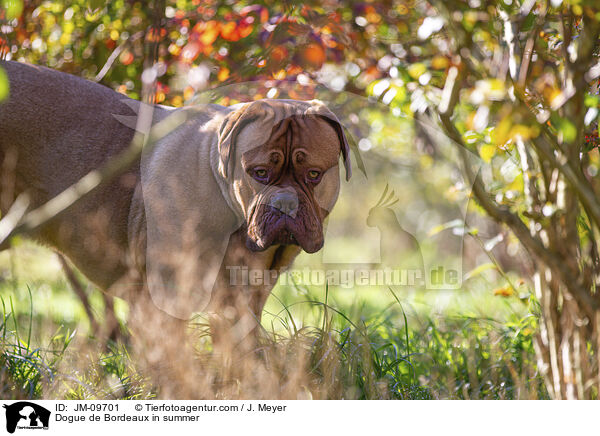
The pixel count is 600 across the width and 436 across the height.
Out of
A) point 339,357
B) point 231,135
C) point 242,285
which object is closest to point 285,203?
point 231,135

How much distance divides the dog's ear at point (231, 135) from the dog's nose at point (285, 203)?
0.89 feet

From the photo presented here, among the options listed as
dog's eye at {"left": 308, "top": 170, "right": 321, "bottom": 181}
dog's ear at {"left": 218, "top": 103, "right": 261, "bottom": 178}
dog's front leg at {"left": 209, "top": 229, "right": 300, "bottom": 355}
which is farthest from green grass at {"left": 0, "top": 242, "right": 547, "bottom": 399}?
dog's ear at {"left": 218, "top": 103, "right": 261, "bottom": 178}

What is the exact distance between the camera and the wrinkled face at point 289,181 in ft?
8.68

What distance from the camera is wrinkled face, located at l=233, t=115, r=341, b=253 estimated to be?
2.65 meters

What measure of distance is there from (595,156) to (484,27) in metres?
0.79

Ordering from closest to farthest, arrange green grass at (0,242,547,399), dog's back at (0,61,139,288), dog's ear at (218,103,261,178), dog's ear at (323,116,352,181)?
green grass at (0,242,547,399), dog's ear at (218,103,261,178), dog's ear at (323,116,352,181), dog's back at (0,61,139,288)

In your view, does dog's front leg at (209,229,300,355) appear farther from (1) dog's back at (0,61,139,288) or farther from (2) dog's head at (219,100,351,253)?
(1) dog's back at (0,61,139,288)

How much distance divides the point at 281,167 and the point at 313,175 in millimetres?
159

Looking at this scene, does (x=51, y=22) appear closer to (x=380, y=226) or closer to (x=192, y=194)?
(x=192, y=194)

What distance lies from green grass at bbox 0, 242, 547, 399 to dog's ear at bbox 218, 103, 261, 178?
0.72 m

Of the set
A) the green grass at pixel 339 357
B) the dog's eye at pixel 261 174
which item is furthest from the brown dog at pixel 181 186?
the green grass at pixel 339 357

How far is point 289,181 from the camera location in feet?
9.02

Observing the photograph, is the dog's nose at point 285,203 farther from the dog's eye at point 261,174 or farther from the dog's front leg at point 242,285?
the dog's front leg at point 242,285

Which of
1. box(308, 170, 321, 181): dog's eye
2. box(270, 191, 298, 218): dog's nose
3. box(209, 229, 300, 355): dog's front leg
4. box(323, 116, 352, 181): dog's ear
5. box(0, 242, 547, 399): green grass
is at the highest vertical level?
box(323, 116, 352, 181): dog's ear
